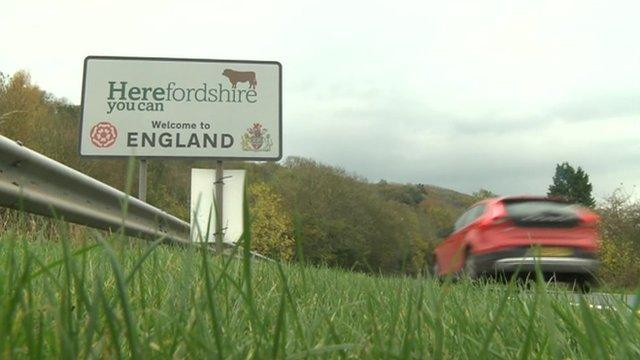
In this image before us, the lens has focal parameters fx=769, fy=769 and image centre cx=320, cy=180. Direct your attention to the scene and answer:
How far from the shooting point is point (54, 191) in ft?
16.3

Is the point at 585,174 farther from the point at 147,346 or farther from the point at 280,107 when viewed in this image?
the point at 147,346

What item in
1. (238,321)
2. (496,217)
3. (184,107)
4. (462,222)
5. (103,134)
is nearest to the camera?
(238,321)

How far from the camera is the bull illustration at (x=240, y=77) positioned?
41.3 ft

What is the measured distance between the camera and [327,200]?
71438 mm

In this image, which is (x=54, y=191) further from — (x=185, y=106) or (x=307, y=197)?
(x=307, y=197)

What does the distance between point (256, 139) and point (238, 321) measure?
1042 centimetres

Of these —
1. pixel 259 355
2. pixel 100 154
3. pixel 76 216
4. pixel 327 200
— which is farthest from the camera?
pixel 327 200

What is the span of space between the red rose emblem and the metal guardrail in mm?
4913

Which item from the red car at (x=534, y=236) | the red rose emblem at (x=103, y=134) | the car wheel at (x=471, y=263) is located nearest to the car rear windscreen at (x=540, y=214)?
the red car at (x=534, y=236)

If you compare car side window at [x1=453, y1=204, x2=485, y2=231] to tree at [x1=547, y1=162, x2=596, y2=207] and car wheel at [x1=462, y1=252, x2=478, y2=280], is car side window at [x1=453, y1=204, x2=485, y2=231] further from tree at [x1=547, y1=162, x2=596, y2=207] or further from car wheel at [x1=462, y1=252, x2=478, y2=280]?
tree at [x1=547, y1=162, x2=596, y2=207]

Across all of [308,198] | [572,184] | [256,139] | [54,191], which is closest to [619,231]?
[308,198]

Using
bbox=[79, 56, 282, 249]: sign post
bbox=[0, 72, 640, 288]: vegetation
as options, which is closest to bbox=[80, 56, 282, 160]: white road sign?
bbox=[79, 56, 282, 249]: sign post

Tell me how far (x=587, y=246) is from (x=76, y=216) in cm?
949

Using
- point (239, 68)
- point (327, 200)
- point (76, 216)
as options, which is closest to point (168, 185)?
point (327, 200)
